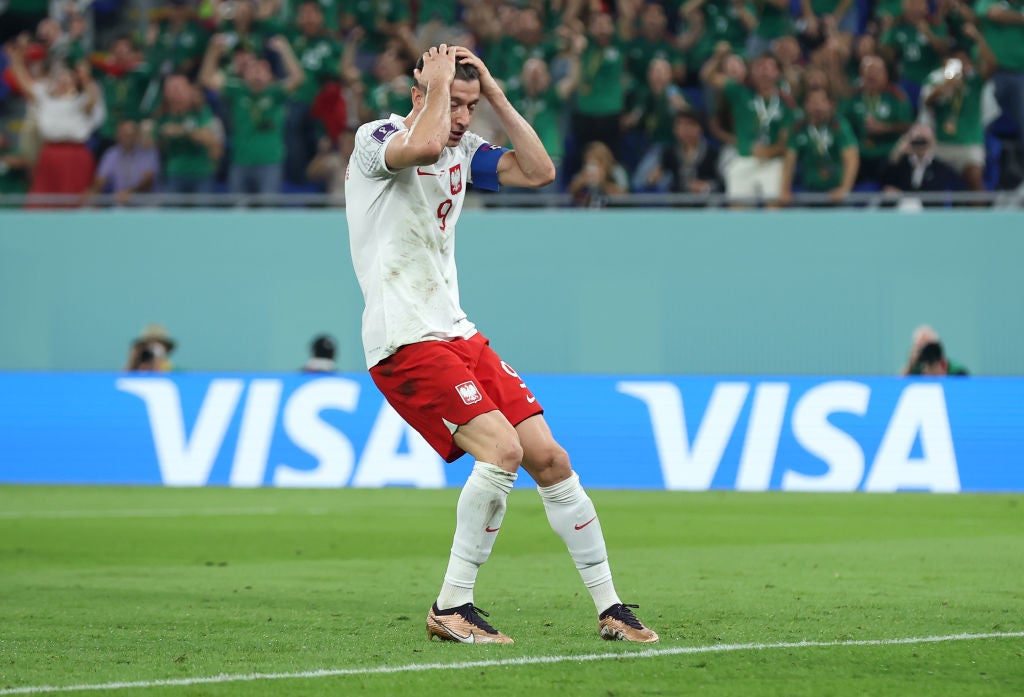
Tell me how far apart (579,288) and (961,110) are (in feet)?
14.5

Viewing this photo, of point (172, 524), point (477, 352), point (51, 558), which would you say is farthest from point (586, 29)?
point (477, 352)

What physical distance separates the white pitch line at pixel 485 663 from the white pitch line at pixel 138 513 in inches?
297

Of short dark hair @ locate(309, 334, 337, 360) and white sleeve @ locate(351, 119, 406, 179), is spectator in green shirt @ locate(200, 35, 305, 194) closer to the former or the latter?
short dark hair @ locate(309, 334, 337, 360)

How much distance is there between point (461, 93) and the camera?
693 cm

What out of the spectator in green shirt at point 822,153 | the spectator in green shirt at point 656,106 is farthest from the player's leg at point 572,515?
the spectator in green shirt at point 656,106

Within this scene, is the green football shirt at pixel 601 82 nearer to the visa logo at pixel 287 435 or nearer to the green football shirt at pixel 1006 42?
the green football shirt at pixel 1006 42

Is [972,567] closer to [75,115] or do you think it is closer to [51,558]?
[51,558]

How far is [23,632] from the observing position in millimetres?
7258

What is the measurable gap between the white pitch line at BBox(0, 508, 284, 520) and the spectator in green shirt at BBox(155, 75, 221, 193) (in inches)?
235

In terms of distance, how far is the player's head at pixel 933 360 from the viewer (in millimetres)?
16484

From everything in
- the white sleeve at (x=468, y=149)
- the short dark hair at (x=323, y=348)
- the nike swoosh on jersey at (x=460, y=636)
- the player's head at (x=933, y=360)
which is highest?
the white sleeve at (x=468, y=149)

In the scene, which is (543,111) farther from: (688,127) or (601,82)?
(688,127)

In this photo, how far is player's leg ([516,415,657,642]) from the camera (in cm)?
692

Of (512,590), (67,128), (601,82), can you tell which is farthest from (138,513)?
(601,82)
